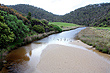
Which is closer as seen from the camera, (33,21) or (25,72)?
(25,72)

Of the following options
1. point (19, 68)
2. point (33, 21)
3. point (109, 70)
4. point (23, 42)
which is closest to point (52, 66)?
point (19, 68)

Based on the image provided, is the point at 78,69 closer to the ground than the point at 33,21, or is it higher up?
closer to the ground

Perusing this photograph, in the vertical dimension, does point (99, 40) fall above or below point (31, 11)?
below

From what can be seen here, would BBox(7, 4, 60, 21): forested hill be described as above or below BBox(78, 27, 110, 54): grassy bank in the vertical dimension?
above

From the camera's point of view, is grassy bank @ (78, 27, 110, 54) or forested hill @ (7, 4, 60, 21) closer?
grassy bank @ (78, 27, 110, 54)

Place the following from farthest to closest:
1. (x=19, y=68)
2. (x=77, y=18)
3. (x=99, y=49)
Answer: (x=77, y=18), (x=99, y=49), (x=19, y=68)

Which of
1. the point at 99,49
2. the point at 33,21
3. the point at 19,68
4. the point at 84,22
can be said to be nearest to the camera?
the point at 19,68

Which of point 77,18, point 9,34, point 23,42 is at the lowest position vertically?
point 23,42

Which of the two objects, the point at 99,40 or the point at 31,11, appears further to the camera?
the point at 31,11

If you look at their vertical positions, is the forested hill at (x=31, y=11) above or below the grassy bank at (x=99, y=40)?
above

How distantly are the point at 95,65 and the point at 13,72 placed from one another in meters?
7.63

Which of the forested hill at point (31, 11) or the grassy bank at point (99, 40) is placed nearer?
the grassy bank at point (99, 40)

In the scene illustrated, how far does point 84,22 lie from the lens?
92062mm

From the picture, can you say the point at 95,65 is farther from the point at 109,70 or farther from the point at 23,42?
the point at 23,42
